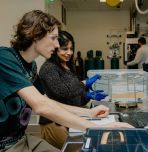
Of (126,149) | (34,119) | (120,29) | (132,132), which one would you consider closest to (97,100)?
(132,132)

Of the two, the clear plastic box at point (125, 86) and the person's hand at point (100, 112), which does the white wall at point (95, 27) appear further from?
the person's hand at point (100, 112)

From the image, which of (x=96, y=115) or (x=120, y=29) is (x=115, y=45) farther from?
(x=96, y=115)

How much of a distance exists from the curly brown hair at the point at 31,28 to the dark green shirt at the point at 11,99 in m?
0.12

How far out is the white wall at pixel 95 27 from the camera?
37.1 feet

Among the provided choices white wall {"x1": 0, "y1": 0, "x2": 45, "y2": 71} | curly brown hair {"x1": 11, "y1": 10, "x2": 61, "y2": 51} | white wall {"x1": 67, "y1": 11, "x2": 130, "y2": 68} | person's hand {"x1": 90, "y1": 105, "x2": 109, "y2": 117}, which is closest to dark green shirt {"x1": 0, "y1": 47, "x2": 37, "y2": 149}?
curly brown hair {"x1": 11, "y1": 10, "x2": 61, "y2": 51}

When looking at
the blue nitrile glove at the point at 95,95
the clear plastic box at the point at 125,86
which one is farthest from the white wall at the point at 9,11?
the blue nitrile glove at the point at 95,95

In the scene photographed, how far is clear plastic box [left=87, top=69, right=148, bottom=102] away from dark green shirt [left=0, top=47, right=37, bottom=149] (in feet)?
4.07

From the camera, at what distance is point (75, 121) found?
55.5 inches

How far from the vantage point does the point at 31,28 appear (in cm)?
164

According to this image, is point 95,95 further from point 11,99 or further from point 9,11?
point 9,11

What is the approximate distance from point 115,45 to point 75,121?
1003cm

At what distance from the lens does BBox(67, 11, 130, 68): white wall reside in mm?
11320

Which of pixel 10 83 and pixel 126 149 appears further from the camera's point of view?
pixel 10 83

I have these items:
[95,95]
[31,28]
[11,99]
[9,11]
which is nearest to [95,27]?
[9,11]
